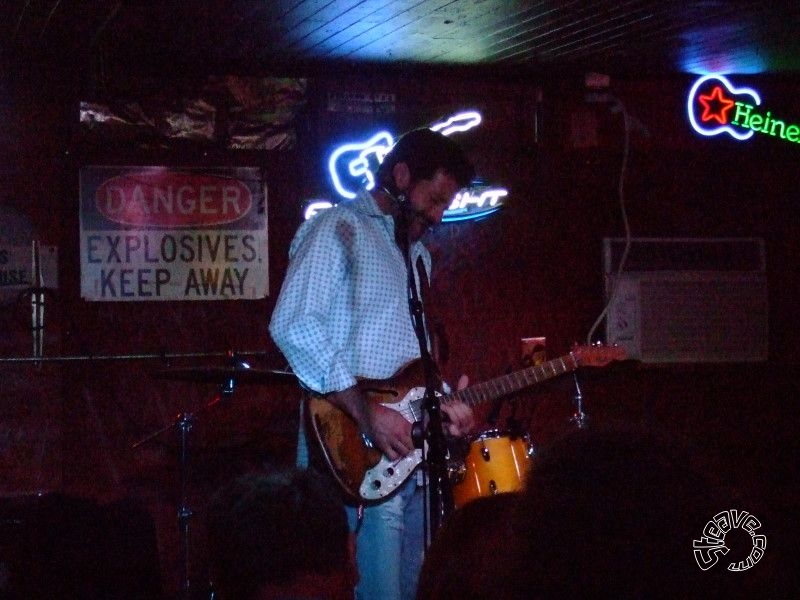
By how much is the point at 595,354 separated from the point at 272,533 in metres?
3.24

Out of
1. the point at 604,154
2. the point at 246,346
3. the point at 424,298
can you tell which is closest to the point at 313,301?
the point at 424,298

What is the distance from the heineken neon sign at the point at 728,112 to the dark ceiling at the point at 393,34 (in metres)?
0.35

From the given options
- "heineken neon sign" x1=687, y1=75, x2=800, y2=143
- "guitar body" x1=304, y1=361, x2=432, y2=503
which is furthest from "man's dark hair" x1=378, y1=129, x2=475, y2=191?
"heineken neon sign" x1=687, y1=75, x2=800, y2=143

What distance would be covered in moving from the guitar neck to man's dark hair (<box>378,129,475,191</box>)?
86 centimetres

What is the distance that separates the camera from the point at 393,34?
5.59 metres

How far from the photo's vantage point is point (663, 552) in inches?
42.4

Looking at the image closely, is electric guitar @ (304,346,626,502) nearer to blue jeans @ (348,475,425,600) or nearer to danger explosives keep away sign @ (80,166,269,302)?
blue jeans @ (348,475,425,600)

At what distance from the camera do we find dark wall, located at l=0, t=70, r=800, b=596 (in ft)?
19.3

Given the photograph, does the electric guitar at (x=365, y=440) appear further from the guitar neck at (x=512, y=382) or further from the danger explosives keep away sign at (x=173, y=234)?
the danger explosives keep away sign at (x=173, y=234)

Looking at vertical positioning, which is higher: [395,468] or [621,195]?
[621,195]

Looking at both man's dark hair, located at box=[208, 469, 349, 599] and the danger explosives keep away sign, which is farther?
the danger explosives keep away sign

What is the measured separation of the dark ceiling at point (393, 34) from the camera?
5039 millimetres

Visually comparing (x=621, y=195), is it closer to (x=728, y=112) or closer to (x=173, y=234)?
(x=728, y=112)

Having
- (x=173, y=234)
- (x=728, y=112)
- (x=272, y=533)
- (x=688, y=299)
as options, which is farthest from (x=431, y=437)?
(x=728, y=112)
